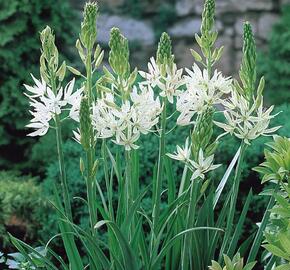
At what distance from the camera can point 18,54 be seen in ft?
18.0

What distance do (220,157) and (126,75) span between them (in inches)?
62.4

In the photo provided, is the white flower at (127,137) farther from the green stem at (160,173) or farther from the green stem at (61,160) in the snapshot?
the green stem at (61,160)

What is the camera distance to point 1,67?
17.9 feet

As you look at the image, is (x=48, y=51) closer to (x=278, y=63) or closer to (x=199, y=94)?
(x=199, y=94)

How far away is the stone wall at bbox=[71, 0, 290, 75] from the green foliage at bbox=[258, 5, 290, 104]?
0.39 ft

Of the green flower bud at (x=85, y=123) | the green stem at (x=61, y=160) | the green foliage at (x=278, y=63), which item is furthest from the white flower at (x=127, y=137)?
the green foliage at (x=278, y=63)

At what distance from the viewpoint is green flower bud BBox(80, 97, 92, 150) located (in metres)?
2.08

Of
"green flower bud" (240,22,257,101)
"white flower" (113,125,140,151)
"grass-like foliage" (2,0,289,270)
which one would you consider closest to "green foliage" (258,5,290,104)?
"grass-like foliage" (2,0,289,270)

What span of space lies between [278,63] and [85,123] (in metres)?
4.25

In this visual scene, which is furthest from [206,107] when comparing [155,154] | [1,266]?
[1,266]

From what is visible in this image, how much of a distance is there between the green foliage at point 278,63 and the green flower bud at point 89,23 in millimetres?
3939

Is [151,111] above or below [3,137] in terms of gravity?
above

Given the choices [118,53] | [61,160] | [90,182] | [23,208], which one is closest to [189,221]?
[90,182]

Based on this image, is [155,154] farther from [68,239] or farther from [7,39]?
[7,39]
